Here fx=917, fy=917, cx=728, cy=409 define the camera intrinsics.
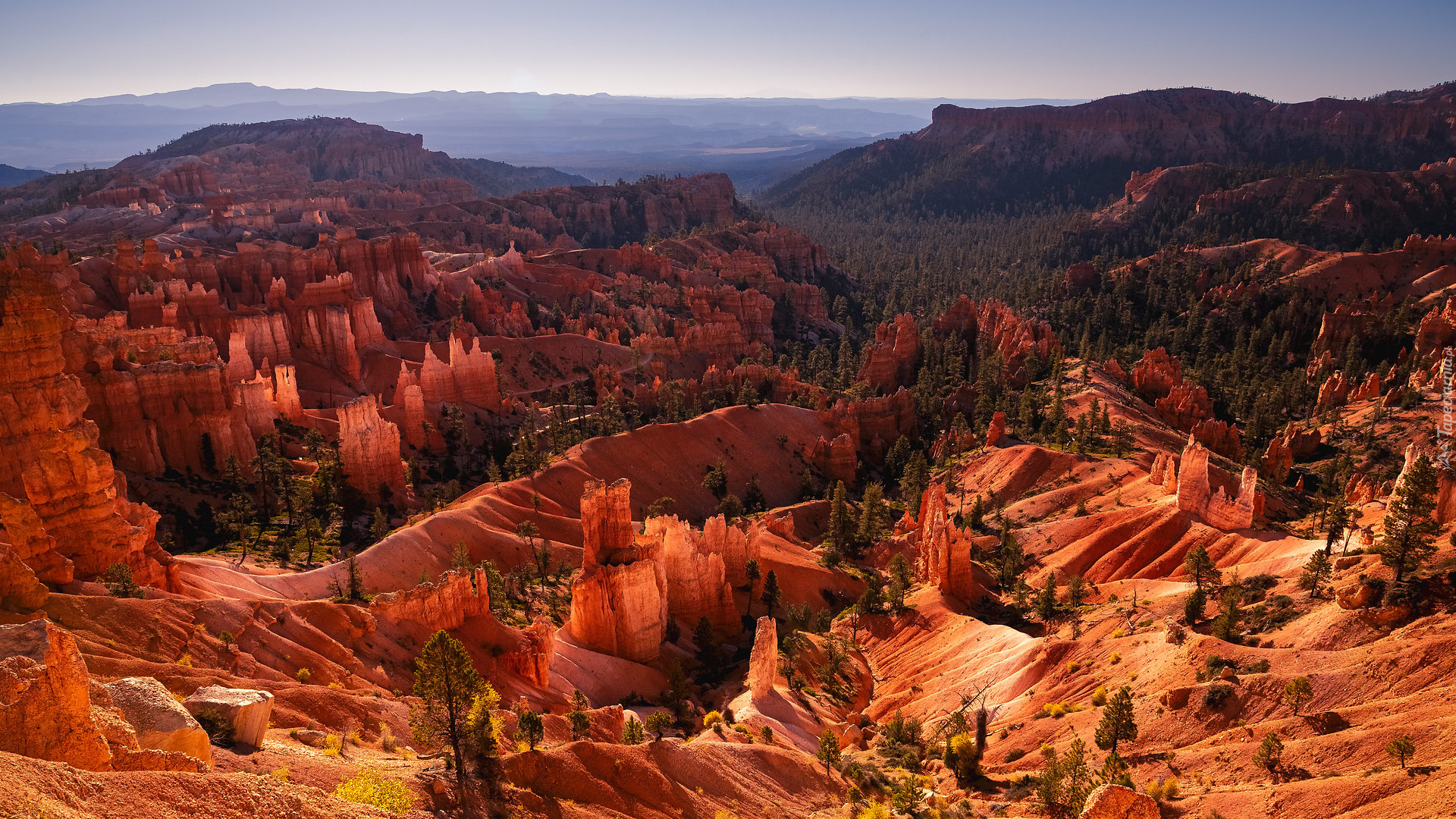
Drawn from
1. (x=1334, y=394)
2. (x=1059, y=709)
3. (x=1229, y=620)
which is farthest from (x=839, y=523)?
(x=1334, y=394)

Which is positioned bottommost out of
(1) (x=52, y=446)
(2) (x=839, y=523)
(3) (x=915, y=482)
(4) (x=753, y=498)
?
(4) (x=753, y=498)

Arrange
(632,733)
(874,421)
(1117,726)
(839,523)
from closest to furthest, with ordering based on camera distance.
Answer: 1. (1117,726)
2. (632,733)
3. (839,523)
4. (874,421)

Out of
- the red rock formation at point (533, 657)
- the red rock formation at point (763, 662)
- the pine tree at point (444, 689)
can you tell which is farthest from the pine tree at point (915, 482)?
the pine tree at point (444, 689)

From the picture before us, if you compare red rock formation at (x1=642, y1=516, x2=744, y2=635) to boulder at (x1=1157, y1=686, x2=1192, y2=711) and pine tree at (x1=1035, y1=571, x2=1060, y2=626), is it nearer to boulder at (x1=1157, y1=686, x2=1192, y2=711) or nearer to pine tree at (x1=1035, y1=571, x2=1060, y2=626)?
pine tree at (x1=1035, y1=571, x2=1060, y2=626)

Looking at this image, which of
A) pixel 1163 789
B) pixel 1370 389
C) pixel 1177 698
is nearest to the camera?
pixel 1163 789

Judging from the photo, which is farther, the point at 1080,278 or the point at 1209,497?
the point at 1080,278

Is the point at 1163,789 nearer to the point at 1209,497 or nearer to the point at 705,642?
the point at 705,642

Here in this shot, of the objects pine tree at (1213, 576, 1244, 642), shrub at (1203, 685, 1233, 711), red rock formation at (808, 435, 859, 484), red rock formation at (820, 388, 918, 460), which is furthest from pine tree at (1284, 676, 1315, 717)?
red rock formation at (820, 388, 918, 460)
